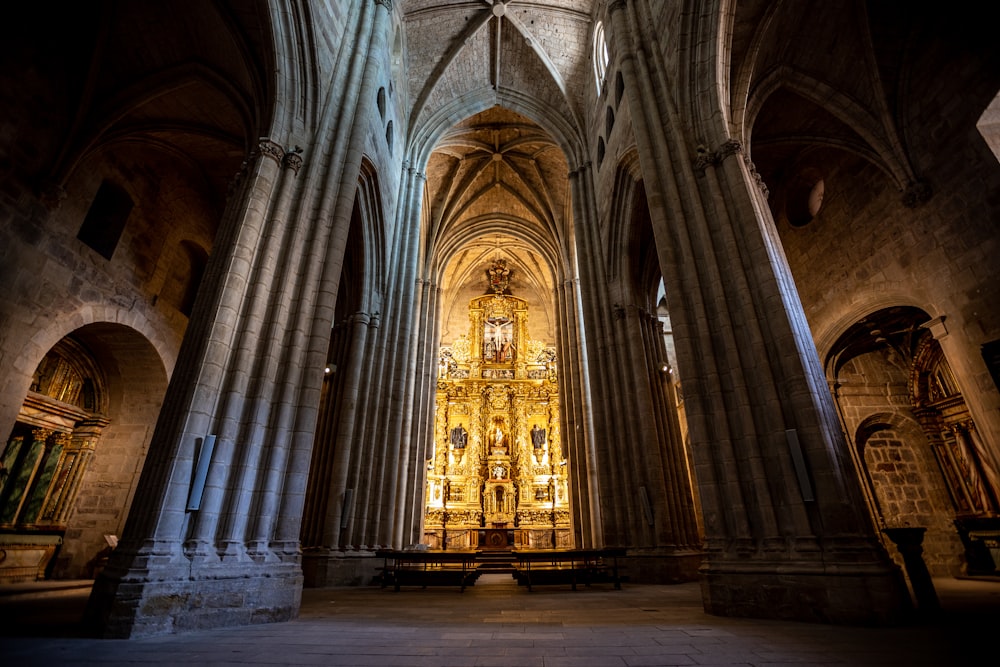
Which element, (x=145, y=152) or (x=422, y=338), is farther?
(x=422, y=338)

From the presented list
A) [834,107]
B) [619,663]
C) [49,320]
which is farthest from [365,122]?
[834,107]

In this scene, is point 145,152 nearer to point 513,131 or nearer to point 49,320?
point 49,320

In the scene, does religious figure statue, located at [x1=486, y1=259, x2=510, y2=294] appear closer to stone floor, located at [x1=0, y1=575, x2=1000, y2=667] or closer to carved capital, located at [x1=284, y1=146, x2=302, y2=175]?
carved capital, located at [x1=284, y1=146, x2=302, y2=175]

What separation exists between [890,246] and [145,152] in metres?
18.4

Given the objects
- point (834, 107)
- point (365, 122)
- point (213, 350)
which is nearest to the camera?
point (213, 350)

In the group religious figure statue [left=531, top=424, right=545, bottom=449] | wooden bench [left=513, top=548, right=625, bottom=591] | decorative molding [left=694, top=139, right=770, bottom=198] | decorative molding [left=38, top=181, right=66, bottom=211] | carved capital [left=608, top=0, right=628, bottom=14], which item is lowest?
wooden bench [left=513, top=548, right=625, bottom=591]

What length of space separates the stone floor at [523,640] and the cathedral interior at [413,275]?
0.49 m

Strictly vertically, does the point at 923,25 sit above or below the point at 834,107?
above

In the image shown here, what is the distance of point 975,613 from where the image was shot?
4.99 meters

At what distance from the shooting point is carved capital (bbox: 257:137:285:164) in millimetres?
6938

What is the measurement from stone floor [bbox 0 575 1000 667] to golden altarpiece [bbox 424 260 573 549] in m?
17.3

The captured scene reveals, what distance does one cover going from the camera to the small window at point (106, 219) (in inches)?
417

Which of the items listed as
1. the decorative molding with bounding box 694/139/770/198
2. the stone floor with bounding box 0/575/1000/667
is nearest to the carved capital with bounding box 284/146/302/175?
the stone floor with bounding box 0/575/1000/667

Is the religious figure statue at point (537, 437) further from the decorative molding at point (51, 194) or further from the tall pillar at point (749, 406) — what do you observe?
the decorative molding at point (51, 194)
